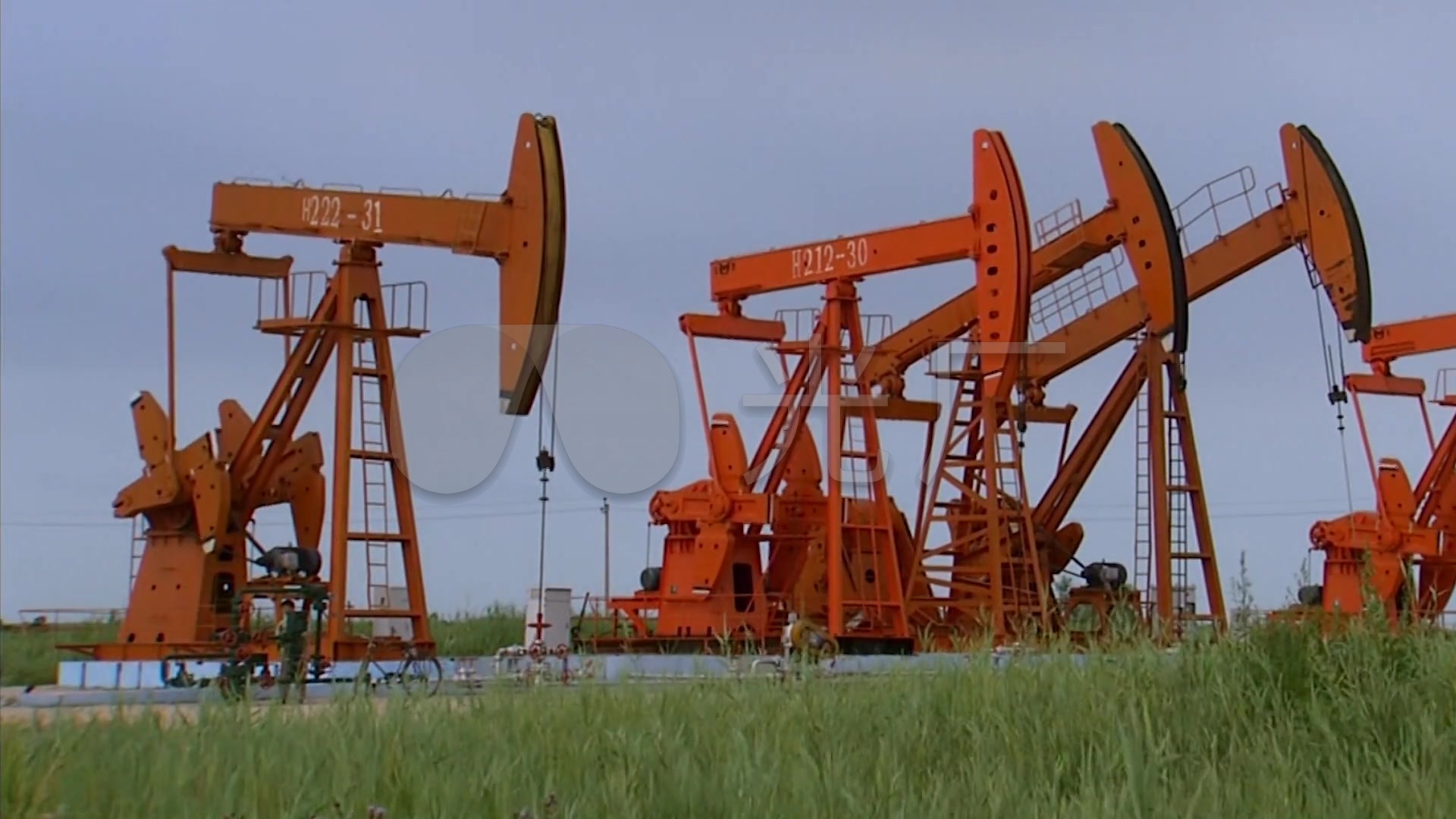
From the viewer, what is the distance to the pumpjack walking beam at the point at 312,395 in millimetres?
17125

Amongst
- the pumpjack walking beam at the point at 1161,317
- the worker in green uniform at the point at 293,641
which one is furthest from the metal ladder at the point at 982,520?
the worker in green uniform at the point at 293,641

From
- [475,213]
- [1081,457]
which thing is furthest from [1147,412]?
[475,213]

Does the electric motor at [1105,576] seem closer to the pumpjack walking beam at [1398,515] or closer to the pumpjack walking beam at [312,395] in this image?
the pumpjack walking beam at [1398,515]

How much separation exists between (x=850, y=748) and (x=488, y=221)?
1037cm

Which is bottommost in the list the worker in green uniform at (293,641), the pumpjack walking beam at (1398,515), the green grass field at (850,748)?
the green grass field at (850,748)

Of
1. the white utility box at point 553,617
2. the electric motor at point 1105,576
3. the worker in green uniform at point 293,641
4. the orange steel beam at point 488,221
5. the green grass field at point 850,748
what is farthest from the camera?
the electric motor at point 1105,576

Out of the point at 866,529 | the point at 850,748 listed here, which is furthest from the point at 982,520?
the point at 850,748

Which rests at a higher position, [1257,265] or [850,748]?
[1257,265]

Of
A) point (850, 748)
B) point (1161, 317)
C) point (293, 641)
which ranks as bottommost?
point (850, 748)

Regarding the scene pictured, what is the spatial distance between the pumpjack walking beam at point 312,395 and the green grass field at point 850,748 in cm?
808

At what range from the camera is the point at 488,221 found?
17594 millimetres

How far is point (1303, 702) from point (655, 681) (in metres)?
3.16

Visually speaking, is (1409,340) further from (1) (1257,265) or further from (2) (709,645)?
(2) (709,645)

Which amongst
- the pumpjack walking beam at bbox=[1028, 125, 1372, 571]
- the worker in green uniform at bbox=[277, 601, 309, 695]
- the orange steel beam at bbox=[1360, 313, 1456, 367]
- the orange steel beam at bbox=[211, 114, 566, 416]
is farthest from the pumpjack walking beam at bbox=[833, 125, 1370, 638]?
the worker in green uniform at bbox=[277, 601, 309, 695]
